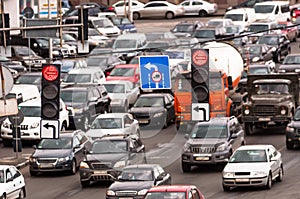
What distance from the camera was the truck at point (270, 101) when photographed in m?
46.9

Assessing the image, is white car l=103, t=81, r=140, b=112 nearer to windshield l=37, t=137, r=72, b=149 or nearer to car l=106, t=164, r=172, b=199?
windshield l=37, t=137, r=72, b=149

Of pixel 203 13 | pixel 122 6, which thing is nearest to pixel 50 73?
pixel 203 13

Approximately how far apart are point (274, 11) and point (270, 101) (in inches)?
1320

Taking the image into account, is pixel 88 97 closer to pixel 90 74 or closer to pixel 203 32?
pixel 90 74

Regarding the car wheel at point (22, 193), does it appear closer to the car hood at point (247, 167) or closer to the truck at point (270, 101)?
the car hood at point (247, 167)

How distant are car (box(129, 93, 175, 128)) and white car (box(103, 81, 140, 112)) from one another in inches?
68.3

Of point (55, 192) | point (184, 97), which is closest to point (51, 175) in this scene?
point (55, 192)

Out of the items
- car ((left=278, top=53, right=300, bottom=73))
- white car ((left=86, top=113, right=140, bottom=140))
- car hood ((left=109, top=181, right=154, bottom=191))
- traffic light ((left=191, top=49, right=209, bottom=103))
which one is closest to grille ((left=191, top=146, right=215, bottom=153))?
traffic light ((left=191, top=49, right=209, bottom=103))

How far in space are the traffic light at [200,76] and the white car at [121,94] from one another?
9740 mm

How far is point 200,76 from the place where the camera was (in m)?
38.1

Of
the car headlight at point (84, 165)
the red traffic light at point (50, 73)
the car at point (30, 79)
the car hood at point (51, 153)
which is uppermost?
the red traffic light at point (50, 73)

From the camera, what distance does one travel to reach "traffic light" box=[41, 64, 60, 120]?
3450 centimetres

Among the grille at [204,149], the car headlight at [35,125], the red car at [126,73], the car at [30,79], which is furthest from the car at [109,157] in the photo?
the red car at [126,73]

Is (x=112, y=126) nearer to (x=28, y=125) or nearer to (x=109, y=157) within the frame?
(x=28, y=125)
